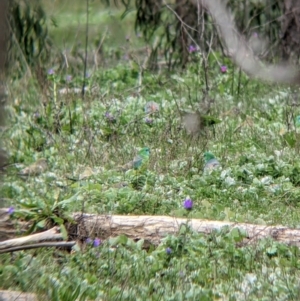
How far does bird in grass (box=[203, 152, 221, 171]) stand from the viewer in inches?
286

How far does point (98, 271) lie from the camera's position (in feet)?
17.7

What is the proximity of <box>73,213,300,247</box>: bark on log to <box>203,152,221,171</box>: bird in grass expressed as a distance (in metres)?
1.28

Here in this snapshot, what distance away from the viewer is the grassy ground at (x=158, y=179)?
5.09 metres

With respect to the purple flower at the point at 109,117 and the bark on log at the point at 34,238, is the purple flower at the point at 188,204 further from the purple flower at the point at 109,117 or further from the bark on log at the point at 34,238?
the purple flower at the point at 109,117

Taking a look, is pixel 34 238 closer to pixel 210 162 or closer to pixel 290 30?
pixel 210 162

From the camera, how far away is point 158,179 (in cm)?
703

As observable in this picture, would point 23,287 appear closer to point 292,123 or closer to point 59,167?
point 59,167

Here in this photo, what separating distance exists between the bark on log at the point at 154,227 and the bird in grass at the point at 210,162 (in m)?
1.28

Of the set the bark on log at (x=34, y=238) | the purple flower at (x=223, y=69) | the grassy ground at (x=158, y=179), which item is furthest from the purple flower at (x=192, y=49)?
the bark on log at (x=34, y=238)

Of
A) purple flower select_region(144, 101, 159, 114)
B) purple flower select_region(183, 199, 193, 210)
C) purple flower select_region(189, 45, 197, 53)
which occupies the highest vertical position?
purple flower select_region(183, 199, 193, 210)

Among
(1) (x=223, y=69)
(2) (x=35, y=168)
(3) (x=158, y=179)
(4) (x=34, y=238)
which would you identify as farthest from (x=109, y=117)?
(4) (x=34, y=238)

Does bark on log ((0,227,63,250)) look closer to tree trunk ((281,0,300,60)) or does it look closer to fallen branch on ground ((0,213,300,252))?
fallen branch on ground ((0,213,300,252))

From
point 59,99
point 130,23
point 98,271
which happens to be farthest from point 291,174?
point 130,23

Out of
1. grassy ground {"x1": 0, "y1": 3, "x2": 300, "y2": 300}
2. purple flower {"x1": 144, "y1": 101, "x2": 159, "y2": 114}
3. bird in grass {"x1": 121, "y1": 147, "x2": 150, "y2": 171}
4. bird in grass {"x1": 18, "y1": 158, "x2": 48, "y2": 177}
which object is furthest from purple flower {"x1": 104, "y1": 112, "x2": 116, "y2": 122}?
bird in grass {"x1": 121, "y1": 147, "x2": 150, "y2": 171}
